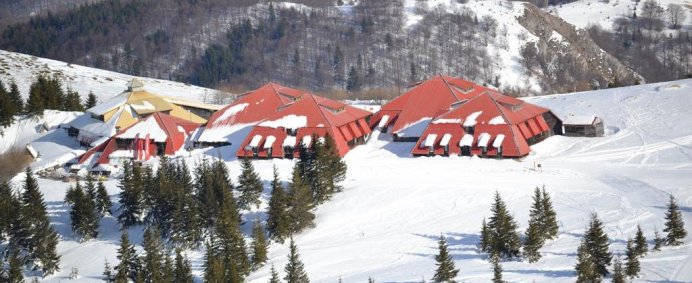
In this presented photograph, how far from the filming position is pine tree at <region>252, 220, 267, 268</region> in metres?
44.8

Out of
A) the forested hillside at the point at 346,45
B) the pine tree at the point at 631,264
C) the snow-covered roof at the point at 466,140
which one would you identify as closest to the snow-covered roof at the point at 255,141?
the snow-covered roof at the point at 466,140

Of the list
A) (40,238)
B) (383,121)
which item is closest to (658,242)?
(40,238)

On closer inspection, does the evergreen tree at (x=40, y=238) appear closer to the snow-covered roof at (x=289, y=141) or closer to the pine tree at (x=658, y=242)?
the snow-covered roof at (x=289, y=141)

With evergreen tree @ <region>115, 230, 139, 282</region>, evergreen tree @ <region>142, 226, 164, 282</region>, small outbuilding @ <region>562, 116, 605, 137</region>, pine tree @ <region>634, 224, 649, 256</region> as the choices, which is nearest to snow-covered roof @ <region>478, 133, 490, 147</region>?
small outbuilding @ <region>562, 116, 605, 137</region>

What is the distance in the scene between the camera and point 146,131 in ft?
229

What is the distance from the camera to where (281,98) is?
7325cm

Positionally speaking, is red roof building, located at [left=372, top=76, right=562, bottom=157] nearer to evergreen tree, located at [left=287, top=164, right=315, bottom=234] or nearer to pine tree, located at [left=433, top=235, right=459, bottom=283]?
evergreen tree, located at [left=287, top=164, right=315, bottom=234]

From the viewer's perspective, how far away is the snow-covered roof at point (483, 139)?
61.7 m

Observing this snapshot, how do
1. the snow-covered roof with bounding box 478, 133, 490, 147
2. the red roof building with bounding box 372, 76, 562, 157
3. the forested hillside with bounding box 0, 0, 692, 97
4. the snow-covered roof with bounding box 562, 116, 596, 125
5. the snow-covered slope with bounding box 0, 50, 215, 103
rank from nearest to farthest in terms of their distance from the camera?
the snow-covered roof with bounding box 478, 133, 490, 147 < the red roof building with bounding box 372, 76, 562, 157 < the snow-covered roof with bounding box 562, 116, 596, 125 < the snow-covered slope with bounding box 0, 50, 215, 103 < the forested hillside with bounding box 0, 0, 692, 97

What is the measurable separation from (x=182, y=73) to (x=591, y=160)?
357 feet

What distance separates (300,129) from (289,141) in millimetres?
1440

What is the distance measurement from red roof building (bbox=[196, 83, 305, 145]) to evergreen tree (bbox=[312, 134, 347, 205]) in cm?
1656

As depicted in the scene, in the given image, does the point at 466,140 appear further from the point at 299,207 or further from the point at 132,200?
the point at 132,200

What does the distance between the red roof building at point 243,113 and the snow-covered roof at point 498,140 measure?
19.7 metres
